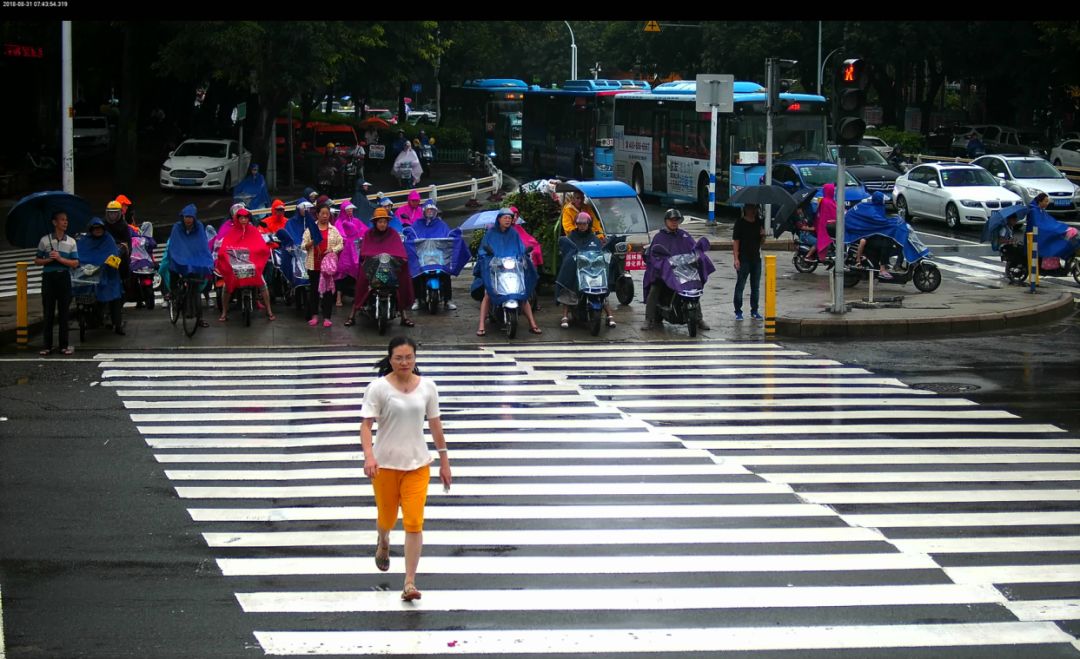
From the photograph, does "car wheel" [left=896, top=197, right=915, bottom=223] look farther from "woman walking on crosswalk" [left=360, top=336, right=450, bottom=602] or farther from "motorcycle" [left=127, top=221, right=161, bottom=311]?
"woman walking on crosswalk" [left=360, top=336, right=450, bottom=602]

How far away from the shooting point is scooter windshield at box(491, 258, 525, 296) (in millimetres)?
19219

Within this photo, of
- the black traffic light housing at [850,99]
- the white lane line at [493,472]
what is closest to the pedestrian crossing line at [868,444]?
the white lane line at [493,472]

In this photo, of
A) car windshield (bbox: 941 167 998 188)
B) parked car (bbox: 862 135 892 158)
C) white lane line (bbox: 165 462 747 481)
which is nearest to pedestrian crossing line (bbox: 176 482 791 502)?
white lane line (bbox: 165 462 747 481)

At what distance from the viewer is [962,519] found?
10.5m

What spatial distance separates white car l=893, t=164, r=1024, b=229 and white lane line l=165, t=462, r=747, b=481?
23810 millimetres

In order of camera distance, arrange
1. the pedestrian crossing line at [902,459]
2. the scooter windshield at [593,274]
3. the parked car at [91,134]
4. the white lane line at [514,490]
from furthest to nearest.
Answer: the parked car at [91,134] < the scooter windshield at [593,274] < the pedestrian crossing line at [902,459] < the white lane line at [514,490]

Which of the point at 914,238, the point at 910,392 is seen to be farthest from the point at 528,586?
the point at 914,238

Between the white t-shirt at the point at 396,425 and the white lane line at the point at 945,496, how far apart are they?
3681 millimetres

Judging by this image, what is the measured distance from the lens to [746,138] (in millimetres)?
36188

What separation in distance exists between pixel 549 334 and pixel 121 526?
10.2 meters

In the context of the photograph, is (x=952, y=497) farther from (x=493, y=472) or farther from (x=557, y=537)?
(x=493, y=472)

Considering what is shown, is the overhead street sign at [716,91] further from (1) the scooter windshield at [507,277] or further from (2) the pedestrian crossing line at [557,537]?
(2) the pedestrian crossing line at [557,537]

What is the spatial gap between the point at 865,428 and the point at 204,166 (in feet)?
96.0

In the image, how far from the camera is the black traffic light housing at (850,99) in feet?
66.3
